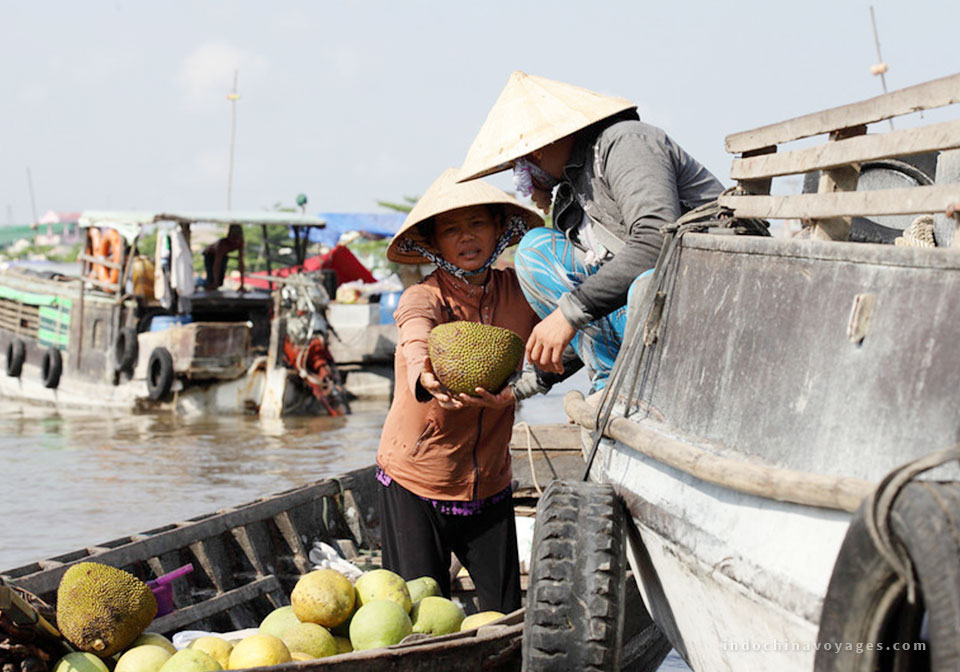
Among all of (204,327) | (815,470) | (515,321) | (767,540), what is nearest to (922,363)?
(815,470)

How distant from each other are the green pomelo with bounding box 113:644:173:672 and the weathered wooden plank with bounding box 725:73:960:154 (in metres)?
2.00

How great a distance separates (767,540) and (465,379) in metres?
1.29

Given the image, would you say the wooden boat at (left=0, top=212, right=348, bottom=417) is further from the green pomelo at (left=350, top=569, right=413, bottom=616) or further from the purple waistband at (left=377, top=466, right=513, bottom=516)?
the green pomelo at (left=350, top=569, right=413, bottom=616)

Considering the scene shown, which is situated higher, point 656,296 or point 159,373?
point 656,296

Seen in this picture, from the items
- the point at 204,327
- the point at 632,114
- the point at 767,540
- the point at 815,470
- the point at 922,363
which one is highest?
the point at 632,114

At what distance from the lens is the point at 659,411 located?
8.53 feet

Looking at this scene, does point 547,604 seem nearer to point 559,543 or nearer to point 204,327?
point 559,543

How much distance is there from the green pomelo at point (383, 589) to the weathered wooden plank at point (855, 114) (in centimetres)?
157

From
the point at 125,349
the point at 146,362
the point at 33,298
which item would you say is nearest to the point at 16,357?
the point at 33,298

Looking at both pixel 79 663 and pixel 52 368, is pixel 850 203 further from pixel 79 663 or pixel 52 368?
pixel 52 368

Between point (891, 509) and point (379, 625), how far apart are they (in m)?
1.75

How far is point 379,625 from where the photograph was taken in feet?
9.90

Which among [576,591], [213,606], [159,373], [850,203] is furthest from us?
[159,373]

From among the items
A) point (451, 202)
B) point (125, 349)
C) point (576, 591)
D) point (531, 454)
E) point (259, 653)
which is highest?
point (451, 202)
